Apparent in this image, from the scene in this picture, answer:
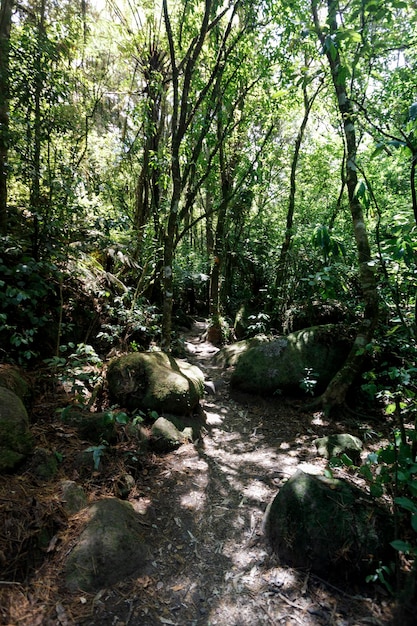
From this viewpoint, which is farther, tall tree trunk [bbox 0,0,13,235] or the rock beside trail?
tall tree trunk [bbox 0,0,13,235]

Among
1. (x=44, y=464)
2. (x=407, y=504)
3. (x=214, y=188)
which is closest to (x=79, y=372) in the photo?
(x=44, y=464)

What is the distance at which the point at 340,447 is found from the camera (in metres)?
4.18

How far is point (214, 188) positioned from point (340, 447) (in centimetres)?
871

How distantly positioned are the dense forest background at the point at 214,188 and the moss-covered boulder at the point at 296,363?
0.45 meters

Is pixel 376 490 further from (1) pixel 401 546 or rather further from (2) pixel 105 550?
(2) pixel 105 550

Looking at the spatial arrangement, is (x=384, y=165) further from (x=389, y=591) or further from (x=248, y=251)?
(x=389, y=591)

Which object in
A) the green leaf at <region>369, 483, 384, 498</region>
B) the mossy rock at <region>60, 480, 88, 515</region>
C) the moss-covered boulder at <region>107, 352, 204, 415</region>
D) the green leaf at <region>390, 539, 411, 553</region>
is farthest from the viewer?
the moss-covered boulder at <region>107, 352, 204, 415</region>

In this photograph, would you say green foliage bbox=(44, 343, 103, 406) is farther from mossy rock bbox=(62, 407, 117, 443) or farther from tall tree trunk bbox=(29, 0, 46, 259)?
tall tree trunk bbox=(29, 0, 46, 259)

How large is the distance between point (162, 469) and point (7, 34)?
6.18m

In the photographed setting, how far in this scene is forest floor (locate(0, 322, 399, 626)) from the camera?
213 cm

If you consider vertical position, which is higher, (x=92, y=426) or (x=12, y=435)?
(x=12, y=435)

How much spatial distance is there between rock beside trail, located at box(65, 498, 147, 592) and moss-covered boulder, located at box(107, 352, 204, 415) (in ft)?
5.75

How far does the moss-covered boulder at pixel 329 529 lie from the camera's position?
7.77ft

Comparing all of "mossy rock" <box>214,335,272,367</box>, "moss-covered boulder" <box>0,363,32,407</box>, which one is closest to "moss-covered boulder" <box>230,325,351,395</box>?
"mossy rock" <box>214,335,272,367</box>
